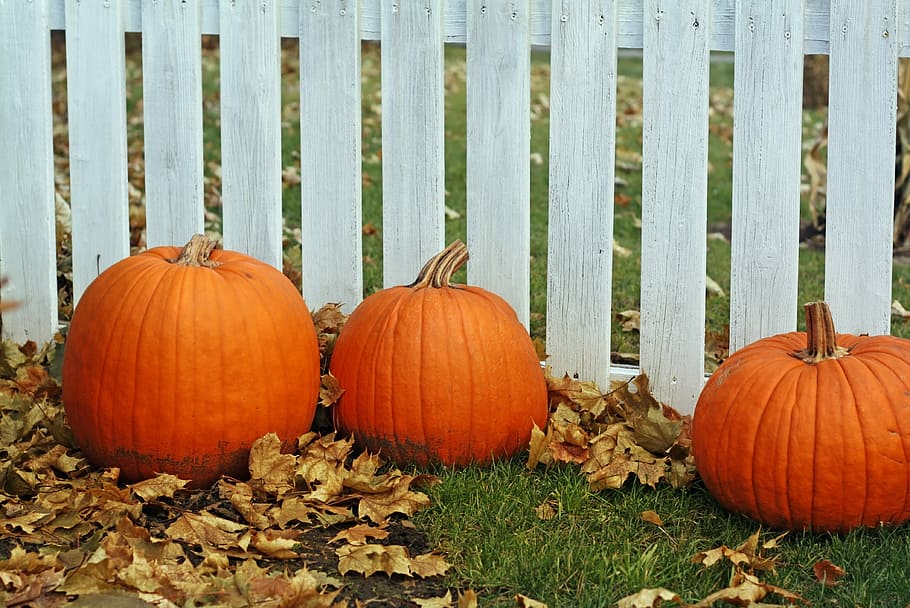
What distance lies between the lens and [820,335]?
295 cm

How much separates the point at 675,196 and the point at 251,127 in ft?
4.83

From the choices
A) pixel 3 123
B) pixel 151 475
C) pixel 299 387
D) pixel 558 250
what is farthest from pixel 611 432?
pixel 3 123

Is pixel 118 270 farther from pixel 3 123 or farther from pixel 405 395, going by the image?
pixel 3 123

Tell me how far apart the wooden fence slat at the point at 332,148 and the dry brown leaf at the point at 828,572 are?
6.04 feet

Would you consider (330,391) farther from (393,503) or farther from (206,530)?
(206,530)

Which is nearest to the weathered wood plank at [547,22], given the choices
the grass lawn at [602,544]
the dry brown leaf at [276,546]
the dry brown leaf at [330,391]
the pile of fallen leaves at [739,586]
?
the grass lawn at [602,544]

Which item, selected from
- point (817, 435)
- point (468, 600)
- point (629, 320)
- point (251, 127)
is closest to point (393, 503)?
point (468, 600)

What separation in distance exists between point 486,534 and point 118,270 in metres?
1.31

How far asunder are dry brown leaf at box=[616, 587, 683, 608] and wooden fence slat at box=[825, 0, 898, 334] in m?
1.37

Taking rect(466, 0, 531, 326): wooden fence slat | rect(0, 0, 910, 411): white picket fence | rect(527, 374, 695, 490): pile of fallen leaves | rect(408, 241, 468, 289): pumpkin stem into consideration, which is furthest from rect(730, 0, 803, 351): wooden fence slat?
rect(408, 241, 468, 289): pumpkin stem

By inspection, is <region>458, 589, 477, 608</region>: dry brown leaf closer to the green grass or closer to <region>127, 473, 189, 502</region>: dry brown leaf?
the green grass

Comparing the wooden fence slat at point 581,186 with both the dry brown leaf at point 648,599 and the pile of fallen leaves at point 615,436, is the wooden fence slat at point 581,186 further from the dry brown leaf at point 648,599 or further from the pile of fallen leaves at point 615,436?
the dry brown leaf at point 648,599

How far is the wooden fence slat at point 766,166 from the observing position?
3.42 m

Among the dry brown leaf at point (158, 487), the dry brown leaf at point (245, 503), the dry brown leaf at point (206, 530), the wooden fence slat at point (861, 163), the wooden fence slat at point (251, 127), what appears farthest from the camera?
the wooden fence slat at point (251, 127)
